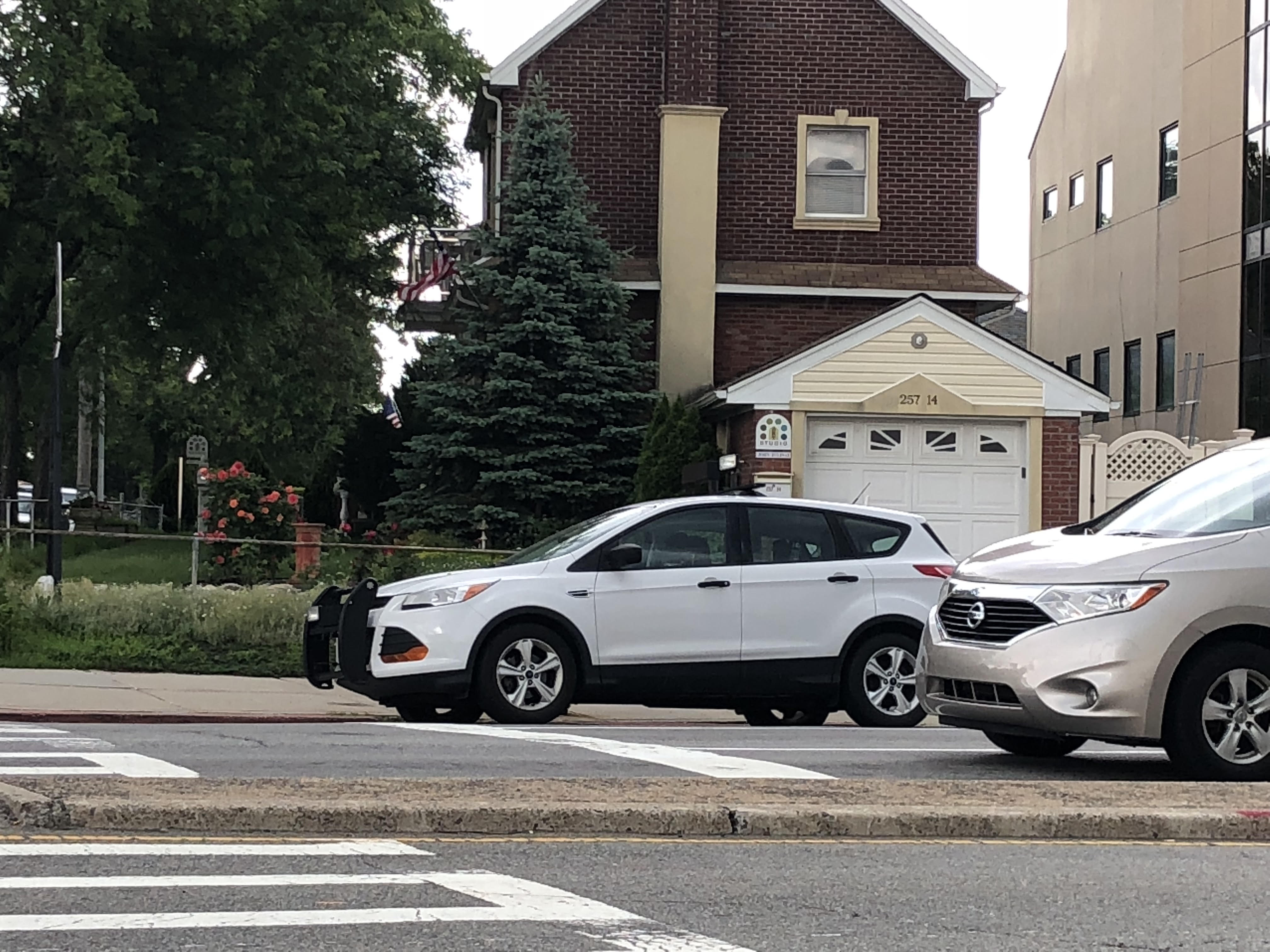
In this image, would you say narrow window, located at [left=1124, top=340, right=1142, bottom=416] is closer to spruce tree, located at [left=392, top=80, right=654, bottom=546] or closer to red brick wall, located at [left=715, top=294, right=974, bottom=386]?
red brick wall, located at [left=715, top=294, right=974, bottom=386]

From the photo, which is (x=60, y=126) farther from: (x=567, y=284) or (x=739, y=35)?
(x=739, y=35)

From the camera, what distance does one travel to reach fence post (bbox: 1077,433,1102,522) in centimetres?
2491

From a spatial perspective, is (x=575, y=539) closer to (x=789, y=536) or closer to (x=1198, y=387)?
(x=789, y=536)

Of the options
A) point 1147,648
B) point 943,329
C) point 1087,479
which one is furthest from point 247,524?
point 1147,648

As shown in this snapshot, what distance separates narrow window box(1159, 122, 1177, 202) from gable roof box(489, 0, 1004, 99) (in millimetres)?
8287

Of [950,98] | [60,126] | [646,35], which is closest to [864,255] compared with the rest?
[950,98]

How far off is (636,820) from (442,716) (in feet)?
22.8

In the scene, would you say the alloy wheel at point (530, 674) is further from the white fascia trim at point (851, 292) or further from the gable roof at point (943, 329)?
the white fascia trim at point (851, 292)

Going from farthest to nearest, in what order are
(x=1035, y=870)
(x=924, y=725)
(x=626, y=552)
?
(x=924, y=725) → (x=626, y=552) → (x=1035, y=870)

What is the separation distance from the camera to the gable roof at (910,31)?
29625 millimetres

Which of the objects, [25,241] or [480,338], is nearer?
[480,338]

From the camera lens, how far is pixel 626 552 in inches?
525

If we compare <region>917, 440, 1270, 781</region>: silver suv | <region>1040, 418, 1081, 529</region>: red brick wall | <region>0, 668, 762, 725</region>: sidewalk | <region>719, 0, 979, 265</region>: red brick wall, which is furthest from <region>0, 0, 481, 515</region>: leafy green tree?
<region>917, 440, 1270, 781</region>: silver suv

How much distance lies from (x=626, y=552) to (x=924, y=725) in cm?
314
